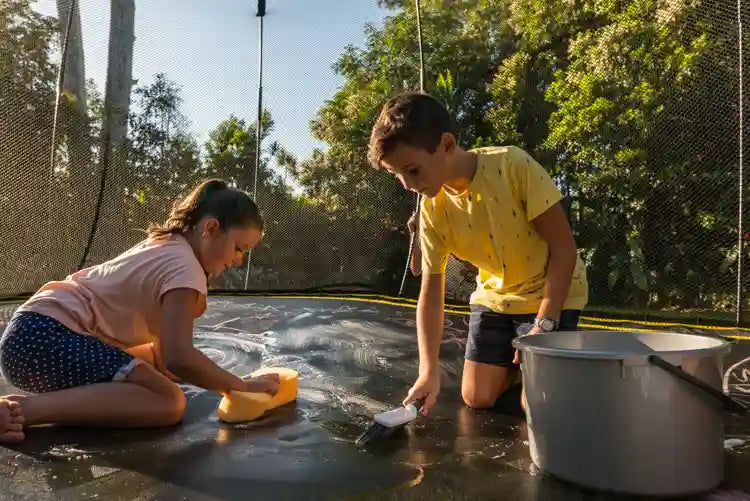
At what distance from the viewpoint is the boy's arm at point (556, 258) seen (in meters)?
1.45

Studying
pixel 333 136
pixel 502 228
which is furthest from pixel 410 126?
pixel 333 136

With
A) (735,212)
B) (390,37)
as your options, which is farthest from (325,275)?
(735,212)

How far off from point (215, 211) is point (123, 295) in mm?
271

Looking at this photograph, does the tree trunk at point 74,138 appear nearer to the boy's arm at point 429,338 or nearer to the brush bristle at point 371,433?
the boy's arm at point 429,338

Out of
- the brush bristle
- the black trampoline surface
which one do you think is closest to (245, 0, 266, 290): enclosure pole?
the black trampoline surface

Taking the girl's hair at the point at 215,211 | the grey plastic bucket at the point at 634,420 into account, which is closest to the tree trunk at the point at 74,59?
the girl's hair at the point at 215,211

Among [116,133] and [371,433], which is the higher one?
[116,133]

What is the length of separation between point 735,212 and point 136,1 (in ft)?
14.8

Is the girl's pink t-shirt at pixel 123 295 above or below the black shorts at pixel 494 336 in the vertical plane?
above

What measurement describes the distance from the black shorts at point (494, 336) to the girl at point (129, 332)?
1.84 feet

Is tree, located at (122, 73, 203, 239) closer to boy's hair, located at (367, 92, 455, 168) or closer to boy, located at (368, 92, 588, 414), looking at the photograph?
boy, located at (368, 92, 588, 414)

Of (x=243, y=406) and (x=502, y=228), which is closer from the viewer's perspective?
(x=243, y=406)

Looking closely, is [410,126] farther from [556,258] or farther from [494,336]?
[494,336]

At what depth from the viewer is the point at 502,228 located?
159cm
